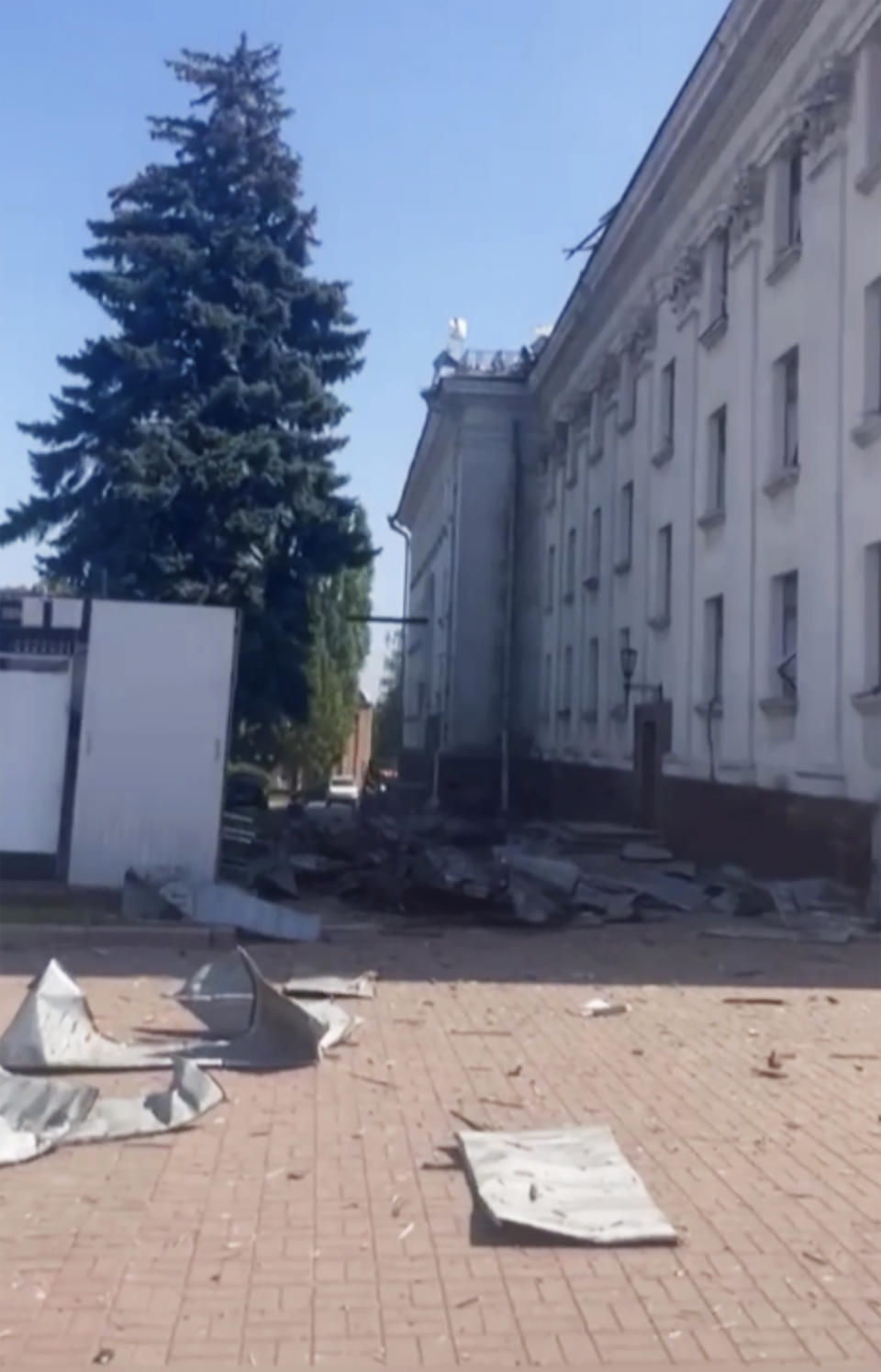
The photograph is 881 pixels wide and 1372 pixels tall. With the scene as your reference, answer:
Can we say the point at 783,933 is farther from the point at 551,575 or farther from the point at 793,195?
the point at 551,575

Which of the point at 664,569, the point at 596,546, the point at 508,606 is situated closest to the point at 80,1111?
the point at 664,569

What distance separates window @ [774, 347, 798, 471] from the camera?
21967 mm

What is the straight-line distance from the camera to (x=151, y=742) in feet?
58.3

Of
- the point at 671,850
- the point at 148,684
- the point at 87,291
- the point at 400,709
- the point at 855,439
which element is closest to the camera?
the point at 148,684

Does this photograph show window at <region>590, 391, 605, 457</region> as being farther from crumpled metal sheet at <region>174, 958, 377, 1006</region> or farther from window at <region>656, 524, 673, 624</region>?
crumpled metal sheet at <region>174, 958, 377, 1006</region>

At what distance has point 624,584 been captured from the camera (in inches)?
1236

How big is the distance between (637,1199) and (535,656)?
35.6 meters

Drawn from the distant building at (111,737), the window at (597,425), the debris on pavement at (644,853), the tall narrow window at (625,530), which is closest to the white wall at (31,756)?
the distant building at (111,737)

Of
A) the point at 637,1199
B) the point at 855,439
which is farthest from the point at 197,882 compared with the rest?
the point at 637,1199

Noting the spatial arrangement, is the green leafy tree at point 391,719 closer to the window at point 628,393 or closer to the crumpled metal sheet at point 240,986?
the window at point 628,393

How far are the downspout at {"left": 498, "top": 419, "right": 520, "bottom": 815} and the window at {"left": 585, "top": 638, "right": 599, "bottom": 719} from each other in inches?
253

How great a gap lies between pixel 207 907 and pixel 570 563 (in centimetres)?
2273

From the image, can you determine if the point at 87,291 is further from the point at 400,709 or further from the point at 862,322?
the point at 400,709

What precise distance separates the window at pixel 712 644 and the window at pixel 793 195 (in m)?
5.22
